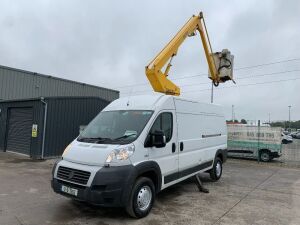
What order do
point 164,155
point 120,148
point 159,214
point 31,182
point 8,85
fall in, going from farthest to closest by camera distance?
point 8,85 < point 31,182 < point 164,155 < point 159,214 < point 120,148

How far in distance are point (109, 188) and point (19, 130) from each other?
11953mm

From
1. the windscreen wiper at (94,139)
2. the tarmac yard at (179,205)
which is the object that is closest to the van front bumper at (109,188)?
the tarmac yard at (179,205)

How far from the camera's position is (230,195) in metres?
7.37

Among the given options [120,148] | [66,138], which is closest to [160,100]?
[120,148]

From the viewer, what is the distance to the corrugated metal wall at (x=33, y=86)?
837 inches

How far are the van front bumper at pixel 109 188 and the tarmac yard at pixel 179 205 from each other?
532 millimetres

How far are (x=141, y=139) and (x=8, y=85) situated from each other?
19325 mm

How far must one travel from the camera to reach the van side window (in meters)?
5.96

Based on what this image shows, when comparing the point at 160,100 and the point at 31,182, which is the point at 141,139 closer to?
the point at 160,100

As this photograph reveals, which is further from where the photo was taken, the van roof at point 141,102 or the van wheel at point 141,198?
the van roof at point 141,102

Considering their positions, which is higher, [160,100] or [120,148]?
[160,100]

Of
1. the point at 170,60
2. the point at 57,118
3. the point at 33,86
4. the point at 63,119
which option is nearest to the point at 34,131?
the point at 57,118

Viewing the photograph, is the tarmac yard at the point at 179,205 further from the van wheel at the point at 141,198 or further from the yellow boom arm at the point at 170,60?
the yellow boom arm at the point at 170,60

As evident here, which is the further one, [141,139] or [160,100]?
[160,100]
